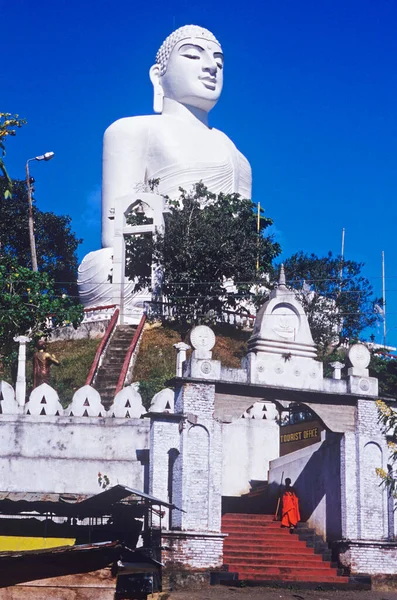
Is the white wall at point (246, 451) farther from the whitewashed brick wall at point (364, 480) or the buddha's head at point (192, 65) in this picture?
the buddha's head at point (192, 65)

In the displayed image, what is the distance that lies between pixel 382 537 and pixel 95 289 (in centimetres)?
2288

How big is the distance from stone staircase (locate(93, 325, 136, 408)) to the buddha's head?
44.4ft

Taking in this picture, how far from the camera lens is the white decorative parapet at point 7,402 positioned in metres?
22.6

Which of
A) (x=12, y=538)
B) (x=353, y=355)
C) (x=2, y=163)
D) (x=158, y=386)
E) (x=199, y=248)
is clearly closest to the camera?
(x=2, y=163)

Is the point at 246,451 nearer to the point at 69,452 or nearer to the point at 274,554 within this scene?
the point at 274,554

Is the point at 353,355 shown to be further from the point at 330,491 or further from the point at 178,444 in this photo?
the point at 178,444

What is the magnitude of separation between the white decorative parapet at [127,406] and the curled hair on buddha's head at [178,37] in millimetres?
26497

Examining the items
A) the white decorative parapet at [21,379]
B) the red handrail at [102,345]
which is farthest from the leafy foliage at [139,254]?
the white decorative parapet at [21,379]

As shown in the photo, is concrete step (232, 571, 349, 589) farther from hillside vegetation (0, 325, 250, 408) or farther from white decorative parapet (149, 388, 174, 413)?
hillside vegetation (0, 325, 250, 408)

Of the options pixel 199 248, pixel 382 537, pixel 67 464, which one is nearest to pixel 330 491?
pixel 382 537

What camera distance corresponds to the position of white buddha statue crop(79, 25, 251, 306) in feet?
144

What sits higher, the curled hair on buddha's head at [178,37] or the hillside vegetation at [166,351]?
the curled hair on buddha's head at [178,37]

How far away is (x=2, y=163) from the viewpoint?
1566 cm

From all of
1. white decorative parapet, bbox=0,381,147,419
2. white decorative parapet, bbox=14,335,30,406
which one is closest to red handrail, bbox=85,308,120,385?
white decorative parapet, bbox=14,335,30,406
